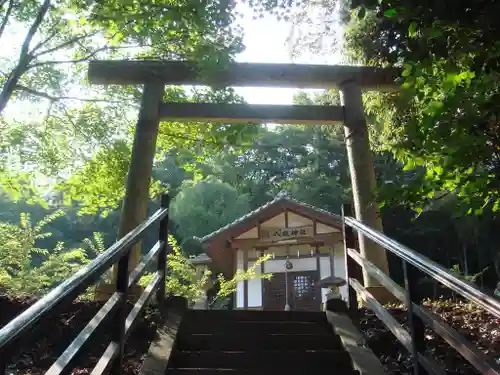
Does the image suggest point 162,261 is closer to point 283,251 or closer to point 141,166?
point 141,166

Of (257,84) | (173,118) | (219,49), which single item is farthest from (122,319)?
(257,84)

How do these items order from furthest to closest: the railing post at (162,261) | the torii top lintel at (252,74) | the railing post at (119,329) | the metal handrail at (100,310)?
the torii top lintel at (252,74), the railing post at (162,261), the railing post at (119,329), the metal handrail at (100,310)

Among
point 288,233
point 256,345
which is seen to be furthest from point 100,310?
point 288,233

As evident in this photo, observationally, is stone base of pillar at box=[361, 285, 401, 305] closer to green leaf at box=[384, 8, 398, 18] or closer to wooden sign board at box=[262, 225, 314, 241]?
green leaf at box=[384, 8, 398, 18]

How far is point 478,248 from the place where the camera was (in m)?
17.5

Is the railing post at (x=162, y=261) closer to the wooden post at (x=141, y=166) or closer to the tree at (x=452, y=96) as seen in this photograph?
the wooden post at (x=141, y=166)

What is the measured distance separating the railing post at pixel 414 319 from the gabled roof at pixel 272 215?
442 inches

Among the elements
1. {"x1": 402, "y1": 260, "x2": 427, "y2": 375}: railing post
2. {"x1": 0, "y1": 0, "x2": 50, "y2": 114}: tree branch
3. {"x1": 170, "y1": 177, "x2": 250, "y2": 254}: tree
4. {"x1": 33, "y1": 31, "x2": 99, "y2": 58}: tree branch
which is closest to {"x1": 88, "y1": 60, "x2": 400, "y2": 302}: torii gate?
{"x1": 33, "y1": 31, "x2": 99, "y2": 58}: tree branch

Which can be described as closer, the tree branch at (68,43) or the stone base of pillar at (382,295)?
the stone base of pillar at (382,295)

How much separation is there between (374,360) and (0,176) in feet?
Result: 16.9

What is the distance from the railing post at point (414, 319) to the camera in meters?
2.48

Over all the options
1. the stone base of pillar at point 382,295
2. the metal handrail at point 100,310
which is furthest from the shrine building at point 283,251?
the metal handrail at point 100,310

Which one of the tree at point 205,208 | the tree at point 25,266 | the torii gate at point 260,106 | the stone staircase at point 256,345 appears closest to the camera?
the stone staircase at point 256,345

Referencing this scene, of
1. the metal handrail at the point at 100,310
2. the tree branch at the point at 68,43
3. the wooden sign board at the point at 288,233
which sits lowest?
the metal handrail at the point at 100,310
